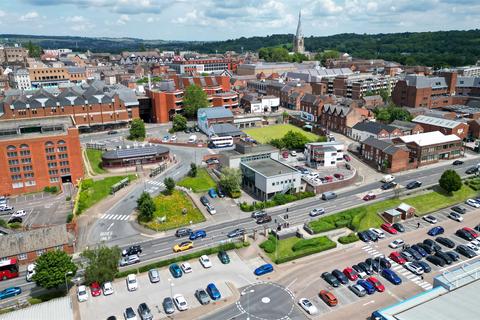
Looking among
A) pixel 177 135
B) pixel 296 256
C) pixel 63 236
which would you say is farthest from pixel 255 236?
pixel 177 135

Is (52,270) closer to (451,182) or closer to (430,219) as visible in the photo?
(430,219)

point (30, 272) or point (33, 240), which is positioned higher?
point (33, 240)

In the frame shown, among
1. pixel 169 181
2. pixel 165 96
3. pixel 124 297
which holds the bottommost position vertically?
pixel 124 297

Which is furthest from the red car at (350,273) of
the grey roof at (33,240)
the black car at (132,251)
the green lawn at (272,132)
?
the green lawn at (272,132)

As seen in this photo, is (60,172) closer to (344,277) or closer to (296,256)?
(296,256)

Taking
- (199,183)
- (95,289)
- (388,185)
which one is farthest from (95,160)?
(388,185)

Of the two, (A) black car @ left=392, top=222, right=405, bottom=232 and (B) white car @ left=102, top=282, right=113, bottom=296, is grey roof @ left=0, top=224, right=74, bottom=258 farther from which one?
(A) black car @ left=392, top=222, right=405, bottom=232
